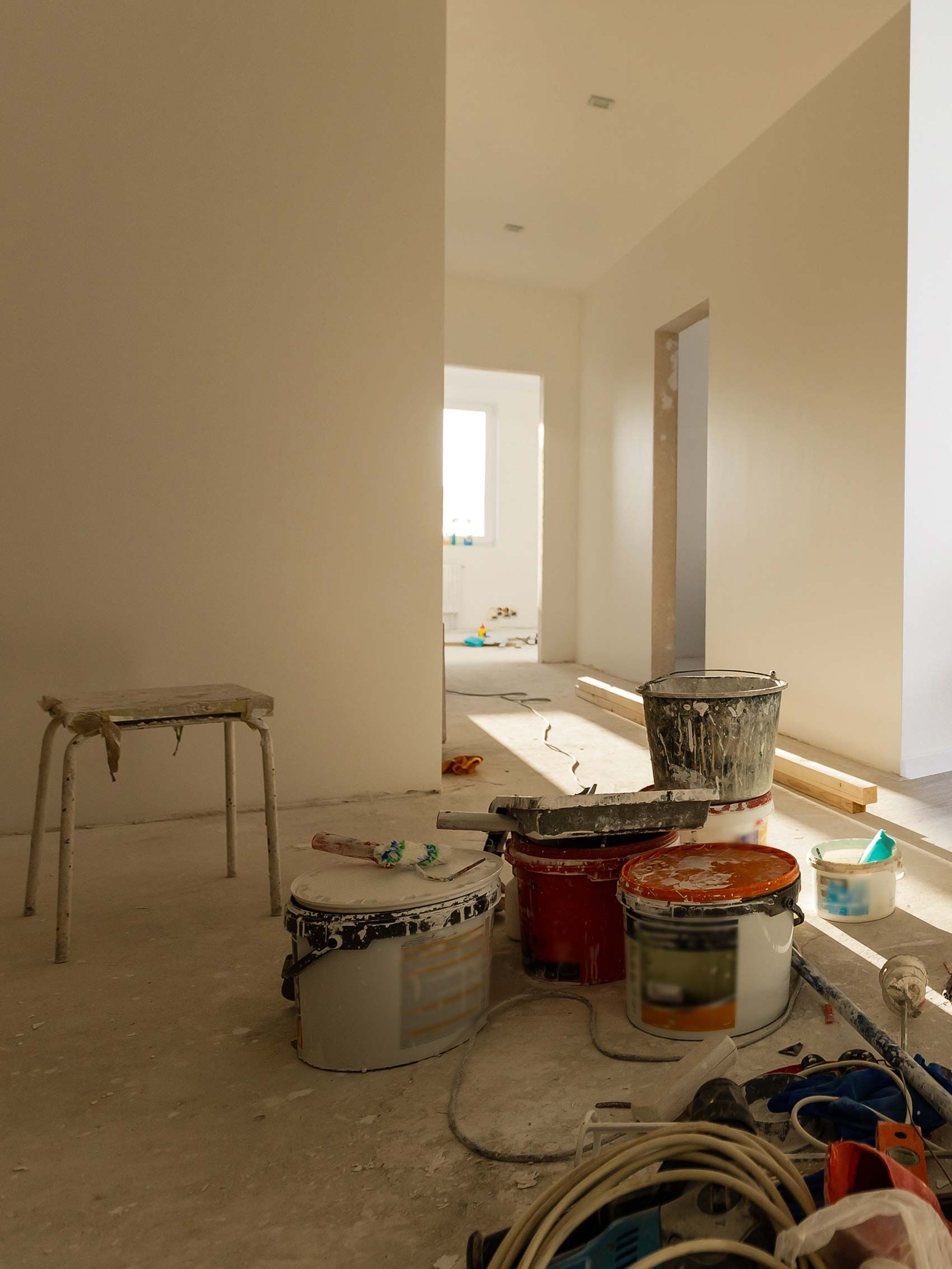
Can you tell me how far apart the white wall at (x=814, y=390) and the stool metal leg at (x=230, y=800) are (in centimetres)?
264

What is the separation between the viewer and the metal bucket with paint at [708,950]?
4.88 ft

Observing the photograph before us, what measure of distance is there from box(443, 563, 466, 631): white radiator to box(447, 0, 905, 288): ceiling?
5.03 m

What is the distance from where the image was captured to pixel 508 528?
10.8 metres

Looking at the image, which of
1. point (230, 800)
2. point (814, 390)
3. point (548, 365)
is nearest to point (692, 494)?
point (548, 365)

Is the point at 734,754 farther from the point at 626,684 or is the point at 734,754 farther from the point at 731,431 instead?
the point at 626,684

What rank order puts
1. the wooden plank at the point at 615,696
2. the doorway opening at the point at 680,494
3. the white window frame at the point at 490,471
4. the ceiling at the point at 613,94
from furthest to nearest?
1. the white window frame at the point at 490,471
2. the doorway opening at the point at 680,494
3. the wooden plank at the point at 615,696
4. the ceiling at the point at 613,94

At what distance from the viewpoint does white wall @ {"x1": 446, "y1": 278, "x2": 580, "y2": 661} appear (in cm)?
679

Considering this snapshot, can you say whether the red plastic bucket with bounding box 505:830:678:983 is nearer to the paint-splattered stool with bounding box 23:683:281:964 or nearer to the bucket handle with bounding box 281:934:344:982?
the bucket handle with bounding box 281:934:344:982

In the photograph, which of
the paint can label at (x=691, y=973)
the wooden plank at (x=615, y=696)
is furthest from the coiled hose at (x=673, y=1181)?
the wooden plank at (x=615, y=696)

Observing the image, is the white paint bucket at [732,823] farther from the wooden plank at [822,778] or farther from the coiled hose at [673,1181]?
the coiled hose at [673,1181]

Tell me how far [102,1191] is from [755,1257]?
0.88 metres

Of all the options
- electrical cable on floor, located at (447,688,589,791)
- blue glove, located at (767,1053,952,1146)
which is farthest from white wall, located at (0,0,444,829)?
blue glove, located at (767,1053,952,1146)

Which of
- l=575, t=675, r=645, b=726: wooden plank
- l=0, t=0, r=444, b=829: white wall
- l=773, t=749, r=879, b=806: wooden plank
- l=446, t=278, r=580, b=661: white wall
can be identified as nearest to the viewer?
l=0, t=0, r=444, b=829: white wall

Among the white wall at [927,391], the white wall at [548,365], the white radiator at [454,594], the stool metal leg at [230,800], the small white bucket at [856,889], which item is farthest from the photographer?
the white radiator at [454,594]
